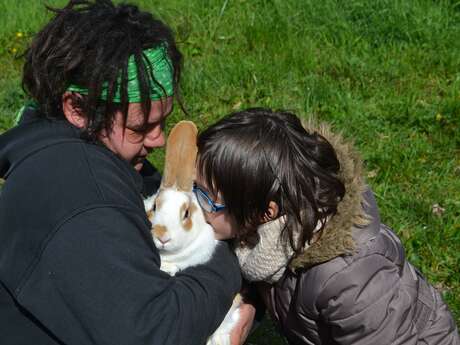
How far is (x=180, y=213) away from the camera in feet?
7.85

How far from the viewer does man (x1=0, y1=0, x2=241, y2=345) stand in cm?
204

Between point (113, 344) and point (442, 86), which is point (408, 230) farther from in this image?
point (113, 344)

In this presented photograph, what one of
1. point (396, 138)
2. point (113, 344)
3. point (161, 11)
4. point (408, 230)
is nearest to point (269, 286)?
point (113, 344)

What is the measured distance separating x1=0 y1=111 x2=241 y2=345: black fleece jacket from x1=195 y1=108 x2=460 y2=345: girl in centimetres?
31

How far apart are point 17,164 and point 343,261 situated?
1.05 m

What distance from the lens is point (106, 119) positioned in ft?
7.52

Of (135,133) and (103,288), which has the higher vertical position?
(135,133)

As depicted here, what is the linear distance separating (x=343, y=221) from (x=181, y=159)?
550mm

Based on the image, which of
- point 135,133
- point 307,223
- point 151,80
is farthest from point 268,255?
point 151,80

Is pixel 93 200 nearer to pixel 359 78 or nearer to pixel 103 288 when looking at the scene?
pixel 103 288

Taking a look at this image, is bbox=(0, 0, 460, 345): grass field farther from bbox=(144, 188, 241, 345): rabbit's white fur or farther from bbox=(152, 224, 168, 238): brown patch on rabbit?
bbox=(152, 224, 168, 238): brown patch on rabbit

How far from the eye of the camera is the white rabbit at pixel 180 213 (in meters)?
2.38

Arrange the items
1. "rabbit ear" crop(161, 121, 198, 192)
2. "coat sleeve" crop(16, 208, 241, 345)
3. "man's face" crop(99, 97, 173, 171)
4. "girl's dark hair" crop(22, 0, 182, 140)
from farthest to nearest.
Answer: "rabbit ear" crop(161, 121, 198, 192) < "man's face" crop(99, 97, 173, 171) < "girl's dark hair" crop(22, 0, 182, 140) < "coat sleeve" crop(16, 208, 241, 345)

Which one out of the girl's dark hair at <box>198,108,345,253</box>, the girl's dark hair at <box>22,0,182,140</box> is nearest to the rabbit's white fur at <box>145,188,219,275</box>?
the girl's dark hair at <box>198,108,345,253</box>
